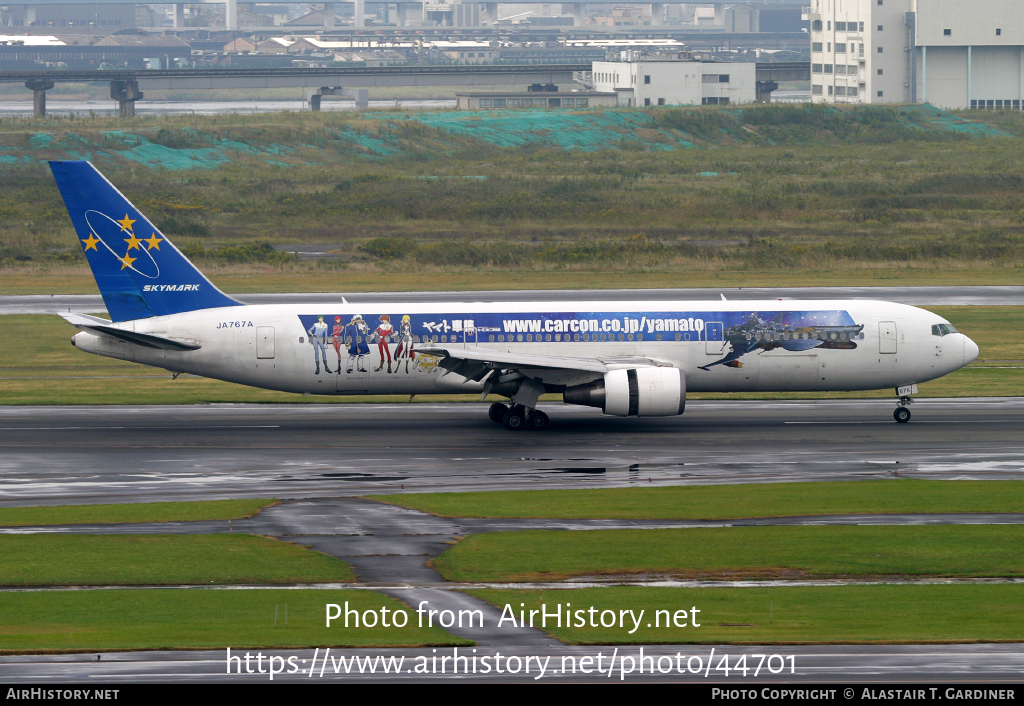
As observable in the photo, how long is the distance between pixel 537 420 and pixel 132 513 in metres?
17.2

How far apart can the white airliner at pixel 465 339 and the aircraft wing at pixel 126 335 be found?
8 centimetres

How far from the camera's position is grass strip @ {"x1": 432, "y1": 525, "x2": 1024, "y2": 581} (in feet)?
89.7

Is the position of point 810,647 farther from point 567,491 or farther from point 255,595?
point 567,491

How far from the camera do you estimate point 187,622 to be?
23.1 metres

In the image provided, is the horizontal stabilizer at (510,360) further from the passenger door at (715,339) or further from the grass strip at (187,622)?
the grass strip at (187,622)

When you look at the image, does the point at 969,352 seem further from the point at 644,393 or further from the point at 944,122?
the point at 944,122

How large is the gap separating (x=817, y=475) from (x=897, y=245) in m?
62.8

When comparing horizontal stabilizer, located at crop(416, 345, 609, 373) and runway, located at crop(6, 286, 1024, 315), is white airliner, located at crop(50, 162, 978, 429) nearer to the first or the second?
horizontal stabilizer, located at crop(416, 345, 609, 373)

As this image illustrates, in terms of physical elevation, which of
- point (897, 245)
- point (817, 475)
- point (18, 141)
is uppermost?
point (18, 141)

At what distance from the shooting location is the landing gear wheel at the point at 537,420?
45.6 m

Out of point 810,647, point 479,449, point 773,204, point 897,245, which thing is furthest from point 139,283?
point 773,204

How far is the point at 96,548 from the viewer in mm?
29359

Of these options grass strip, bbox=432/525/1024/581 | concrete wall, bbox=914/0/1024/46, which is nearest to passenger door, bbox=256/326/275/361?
grass strip, bbox=432/525/1024/581
